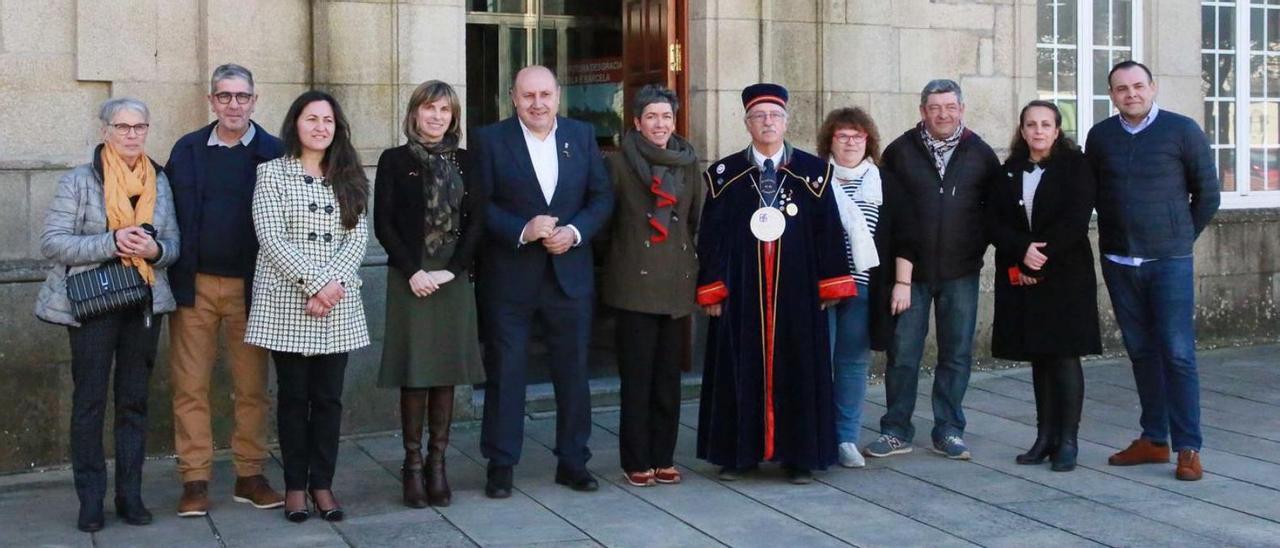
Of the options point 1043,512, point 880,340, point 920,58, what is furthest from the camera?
point 920,58

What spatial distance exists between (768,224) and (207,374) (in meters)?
2.50

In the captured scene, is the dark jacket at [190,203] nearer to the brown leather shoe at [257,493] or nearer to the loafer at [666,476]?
the brown leather shoe at [257,493]

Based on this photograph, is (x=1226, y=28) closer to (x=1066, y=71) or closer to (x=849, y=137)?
(x=1066, y=71)

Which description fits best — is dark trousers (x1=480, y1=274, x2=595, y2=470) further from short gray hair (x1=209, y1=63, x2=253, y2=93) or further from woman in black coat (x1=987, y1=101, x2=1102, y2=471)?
woman in black coat (x1=987, y1=101, x2=1102, y2=471)

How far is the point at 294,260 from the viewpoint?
6.54m

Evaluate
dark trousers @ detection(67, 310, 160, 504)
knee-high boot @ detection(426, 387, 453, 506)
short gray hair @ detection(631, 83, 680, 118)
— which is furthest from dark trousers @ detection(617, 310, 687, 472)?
dark trousers @ detection(67, 310, 160, 504)

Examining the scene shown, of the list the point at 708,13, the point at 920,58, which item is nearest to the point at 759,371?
the point at 708,13

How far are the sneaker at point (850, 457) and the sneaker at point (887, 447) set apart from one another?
24cm

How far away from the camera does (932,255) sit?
7.90 m

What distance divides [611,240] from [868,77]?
338cm

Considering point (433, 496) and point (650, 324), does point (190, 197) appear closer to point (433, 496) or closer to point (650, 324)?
point (433, 496)

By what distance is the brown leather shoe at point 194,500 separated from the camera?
269 inches

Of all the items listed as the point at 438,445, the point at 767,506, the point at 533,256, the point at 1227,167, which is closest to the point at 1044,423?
the point at 767,506

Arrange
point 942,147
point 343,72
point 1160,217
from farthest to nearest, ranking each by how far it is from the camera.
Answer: point 343,72 → point 942,147 → point 1160,217
